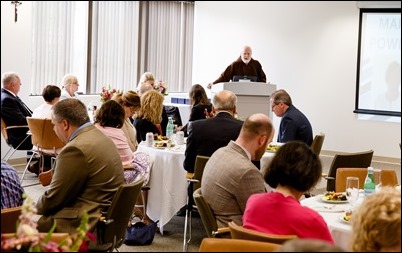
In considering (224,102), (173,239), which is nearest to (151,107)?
(224,102)

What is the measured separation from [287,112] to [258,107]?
2.77 metres

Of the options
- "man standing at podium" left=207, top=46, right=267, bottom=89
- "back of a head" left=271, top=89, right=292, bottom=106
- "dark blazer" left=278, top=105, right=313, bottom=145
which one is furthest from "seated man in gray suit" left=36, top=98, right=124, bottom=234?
"man standing at podium" left=207, top=46, right=267, bottom=89

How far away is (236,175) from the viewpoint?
12.5ft

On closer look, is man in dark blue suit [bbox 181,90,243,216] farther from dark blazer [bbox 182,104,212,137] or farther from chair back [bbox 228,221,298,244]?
chair back [bbox 228,221,298,244]

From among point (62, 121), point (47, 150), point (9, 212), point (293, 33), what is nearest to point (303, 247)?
point (9, 212)

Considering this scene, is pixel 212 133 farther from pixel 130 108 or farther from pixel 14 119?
pixel 14 119

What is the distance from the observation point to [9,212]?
3.38m

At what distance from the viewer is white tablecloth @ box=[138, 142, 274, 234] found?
5.92m

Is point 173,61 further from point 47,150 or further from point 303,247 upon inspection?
point 303,247

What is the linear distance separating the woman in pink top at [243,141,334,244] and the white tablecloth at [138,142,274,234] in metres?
2.67

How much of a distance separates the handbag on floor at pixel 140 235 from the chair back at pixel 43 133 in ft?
7.28

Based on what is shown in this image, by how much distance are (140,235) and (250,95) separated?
4296 mm

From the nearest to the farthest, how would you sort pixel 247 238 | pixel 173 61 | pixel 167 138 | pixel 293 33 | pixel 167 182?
pixel 247 238, pixel 167 182, pixel 167 138, pixel 293 33, pixel 173 61

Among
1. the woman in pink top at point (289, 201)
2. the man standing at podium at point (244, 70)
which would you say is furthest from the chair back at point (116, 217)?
the man standing at podium at point (244, 70)
